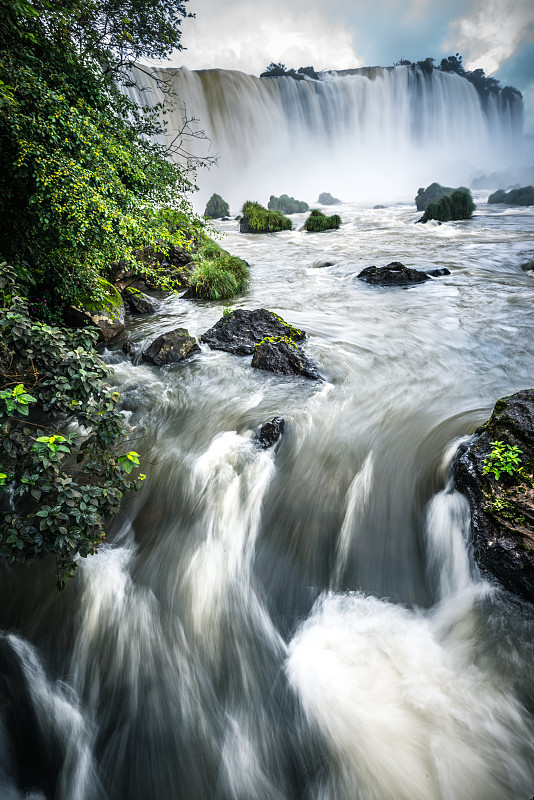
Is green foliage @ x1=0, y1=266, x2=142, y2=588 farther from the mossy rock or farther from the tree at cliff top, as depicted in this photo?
the mossy rock

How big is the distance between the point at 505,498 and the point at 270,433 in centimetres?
255

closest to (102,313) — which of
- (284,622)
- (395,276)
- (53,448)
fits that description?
(53,448)

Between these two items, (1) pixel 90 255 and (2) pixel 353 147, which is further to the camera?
(2) pixel 353 147

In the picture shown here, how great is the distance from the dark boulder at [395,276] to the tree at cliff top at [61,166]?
20.5 feet

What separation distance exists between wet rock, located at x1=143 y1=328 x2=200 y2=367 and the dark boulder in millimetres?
6366

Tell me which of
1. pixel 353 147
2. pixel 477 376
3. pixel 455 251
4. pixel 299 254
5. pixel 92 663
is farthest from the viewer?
pixel 353 147

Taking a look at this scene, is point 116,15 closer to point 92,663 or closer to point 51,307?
point 51,307

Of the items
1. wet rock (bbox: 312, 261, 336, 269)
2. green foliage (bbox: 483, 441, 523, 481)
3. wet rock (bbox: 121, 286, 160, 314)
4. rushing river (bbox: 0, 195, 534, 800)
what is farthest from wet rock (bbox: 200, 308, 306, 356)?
wet rock (bbox: 312, 261, 336, 269)

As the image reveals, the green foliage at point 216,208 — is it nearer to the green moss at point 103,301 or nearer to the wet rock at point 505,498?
the green moss at point 103,301

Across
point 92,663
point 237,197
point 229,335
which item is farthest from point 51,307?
point 237,197

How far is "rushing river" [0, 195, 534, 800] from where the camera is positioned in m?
2.12

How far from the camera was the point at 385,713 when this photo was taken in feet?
7.27

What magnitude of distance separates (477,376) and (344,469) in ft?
10.4

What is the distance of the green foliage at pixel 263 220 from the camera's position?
20.2 metres
